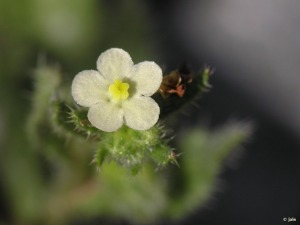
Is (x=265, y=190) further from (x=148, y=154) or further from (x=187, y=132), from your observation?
(x=148, y=154)

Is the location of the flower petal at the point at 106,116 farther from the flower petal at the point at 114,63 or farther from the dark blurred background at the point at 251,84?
the dark blurred background at the point at 251,84

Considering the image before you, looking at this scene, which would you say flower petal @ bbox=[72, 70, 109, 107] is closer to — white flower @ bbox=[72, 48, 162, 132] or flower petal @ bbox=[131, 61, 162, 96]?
white flower @ bbox=[72, 48, 162, 132]

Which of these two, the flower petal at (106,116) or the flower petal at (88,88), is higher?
the flower petal at (88,88)

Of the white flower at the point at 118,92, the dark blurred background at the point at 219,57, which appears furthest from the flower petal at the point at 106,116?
the dark blurred background at the point at 219,57

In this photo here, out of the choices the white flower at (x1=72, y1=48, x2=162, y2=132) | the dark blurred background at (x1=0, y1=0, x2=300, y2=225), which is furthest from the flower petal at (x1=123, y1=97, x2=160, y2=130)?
the dark blurred background at (x1=0, y1=0, x2=300, y2=225)

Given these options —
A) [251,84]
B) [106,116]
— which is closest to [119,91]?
[106,116]

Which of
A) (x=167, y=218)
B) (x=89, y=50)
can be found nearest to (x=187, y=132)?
(x=167, y=218)
